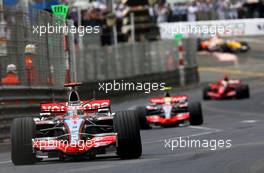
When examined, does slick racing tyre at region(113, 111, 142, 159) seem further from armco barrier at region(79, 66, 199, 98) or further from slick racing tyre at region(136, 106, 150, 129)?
armco barrier at region(79, 66, 199, 98)

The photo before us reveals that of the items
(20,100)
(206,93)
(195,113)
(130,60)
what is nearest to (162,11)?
(130,60)

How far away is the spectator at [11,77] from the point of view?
17.9 meters

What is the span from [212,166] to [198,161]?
33.5 inches

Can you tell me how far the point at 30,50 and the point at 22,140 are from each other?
6374 mm

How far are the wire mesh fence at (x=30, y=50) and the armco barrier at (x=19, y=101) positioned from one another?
0.15 meters

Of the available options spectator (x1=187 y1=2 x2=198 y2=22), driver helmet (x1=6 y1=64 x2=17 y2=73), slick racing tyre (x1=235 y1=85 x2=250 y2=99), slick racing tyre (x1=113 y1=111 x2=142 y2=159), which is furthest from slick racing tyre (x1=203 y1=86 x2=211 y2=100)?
slick racing tyre (x1=113 y1=111 x2=142 y2=159)

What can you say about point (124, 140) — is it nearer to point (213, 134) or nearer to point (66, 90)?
point (213, 134)

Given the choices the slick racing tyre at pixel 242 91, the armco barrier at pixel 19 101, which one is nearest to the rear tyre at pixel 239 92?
the slick racing tyre at pixel 242 91

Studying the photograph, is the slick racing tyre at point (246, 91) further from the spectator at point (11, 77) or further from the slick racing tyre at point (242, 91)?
the spectator at point (11, 77)

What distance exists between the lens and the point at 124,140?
40.9ft

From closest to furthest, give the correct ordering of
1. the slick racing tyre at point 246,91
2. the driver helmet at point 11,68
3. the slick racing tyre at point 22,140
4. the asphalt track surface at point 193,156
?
the asphalt track surface at point 193,156 < the slick racing tyre at point 22,140 < the driver helmet at point 11,68 < the slick racing tyre at point 246,91

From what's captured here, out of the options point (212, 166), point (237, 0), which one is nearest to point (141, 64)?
point (237, 0)

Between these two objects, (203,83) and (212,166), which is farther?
(203,83)

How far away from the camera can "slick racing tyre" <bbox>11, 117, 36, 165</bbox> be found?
40.6 ft
